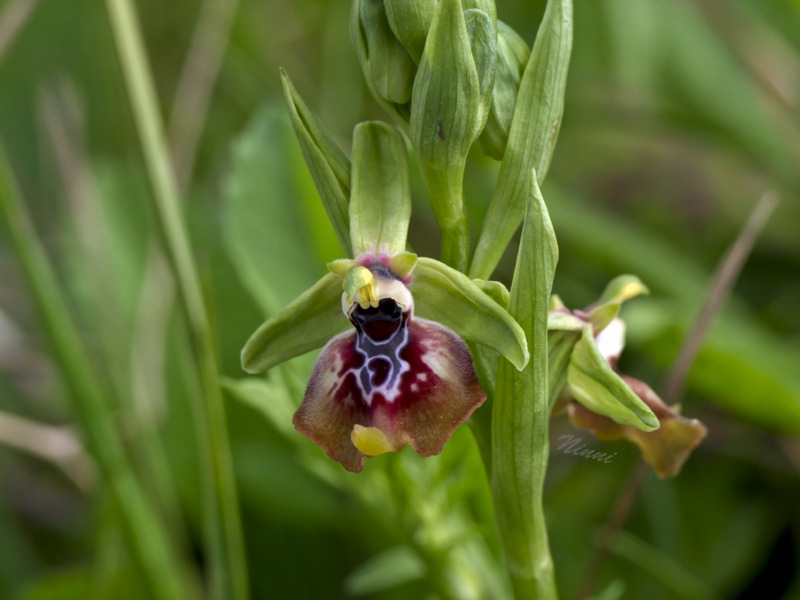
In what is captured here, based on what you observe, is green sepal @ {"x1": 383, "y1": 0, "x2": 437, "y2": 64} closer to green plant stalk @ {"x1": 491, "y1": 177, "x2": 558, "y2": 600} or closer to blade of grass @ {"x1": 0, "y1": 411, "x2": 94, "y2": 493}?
green plant stalk @ {"x1": 491, "y1": 177, "x2": 558, "y2": 600}

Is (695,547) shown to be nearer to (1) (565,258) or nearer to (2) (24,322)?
(1) (565,258)

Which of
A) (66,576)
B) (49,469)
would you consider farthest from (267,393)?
(49,469)

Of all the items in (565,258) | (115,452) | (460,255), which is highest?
(460,255)

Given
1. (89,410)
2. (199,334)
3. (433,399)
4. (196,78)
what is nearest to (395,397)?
(433,399)

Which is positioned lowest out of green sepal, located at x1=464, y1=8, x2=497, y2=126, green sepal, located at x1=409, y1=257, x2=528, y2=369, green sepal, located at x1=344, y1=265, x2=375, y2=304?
green sepal, located at x1=409, y1=257, x2=528, y2=369

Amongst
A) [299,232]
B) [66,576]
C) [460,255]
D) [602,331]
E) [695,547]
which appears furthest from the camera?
[695,547]

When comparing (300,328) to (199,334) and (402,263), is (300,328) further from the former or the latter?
(199,334)

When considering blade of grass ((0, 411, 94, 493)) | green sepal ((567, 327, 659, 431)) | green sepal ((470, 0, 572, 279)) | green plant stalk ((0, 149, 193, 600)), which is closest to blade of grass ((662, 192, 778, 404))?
green sepal ((567, 327, 659, 431))
